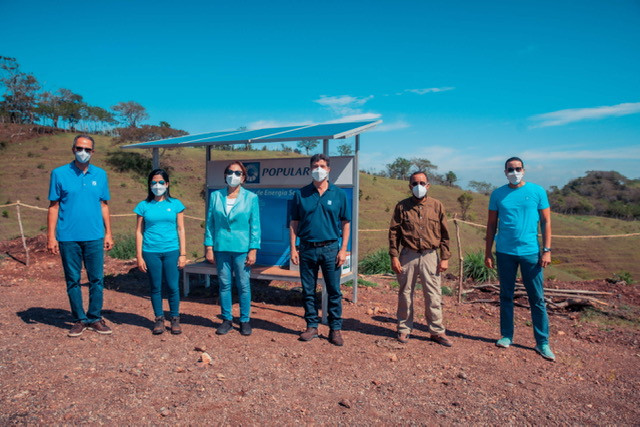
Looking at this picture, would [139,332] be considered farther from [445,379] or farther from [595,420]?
[595,420]

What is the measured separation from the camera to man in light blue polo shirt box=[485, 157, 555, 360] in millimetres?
4477

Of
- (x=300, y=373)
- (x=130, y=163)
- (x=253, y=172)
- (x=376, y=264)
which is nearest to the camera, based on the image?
(x=300, y=373)

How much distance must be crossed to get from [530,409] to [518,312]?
3.74 meters

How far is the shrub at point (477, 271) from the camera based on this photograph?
9430 millimetres

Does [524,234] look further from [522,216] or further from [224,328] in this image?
[224,328]

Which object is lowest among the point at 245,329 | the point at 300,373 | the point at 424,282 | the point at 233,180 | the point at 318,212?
the point at 300,373

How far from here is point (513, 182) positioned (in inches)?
179

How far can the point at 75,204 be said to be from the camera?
4621mm

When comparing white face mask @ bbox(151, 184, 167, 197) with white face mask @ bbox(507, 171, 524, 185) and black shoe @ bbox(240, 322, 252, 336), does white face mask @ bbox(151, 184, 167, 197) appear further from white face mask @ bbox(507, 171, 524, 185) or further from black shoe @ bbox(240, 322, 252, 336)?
white face mask @ bbox(507, 171, 524, 185)

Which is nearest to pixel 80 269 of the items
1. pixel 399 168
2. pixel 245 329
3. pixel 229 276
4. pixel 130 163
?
pixel 229 276

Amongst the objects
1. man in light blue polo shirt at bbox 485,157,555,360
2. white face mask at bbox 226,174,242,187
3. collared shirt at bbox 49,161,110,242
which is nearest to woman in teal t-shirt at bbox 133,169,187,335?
collared shirt at bbox 49,161,110,242

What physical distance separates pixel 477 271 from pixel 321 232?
6.08 meters

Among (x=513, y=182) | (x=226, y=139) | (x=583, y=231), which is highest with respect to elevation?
(x=226, y=139)

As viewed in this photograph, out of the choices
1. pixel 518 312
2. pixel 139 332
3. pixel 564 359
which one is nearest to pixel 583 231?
pixel 518 312
